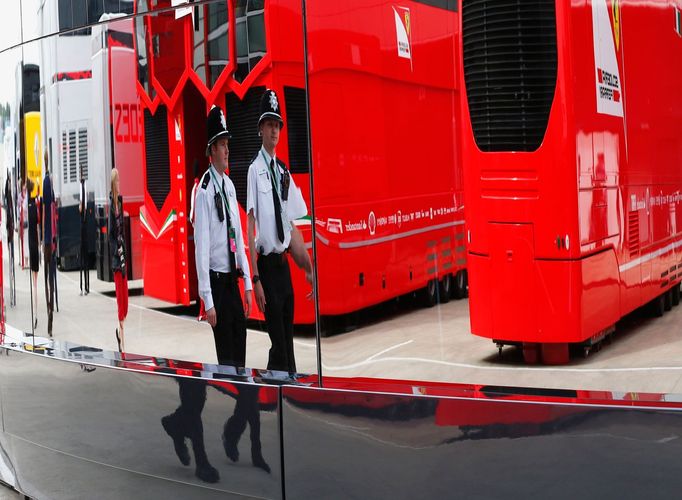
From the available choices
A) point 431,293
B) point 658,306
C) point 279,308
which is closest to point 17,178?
point 279,308

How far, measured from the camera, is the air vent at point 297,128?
3359 mm

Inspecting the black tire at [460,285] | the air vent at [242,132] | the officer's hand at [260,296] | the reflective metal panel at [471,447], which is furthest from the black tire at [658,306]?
the air vent at [242,132]

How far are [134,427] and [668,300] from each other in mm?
2084

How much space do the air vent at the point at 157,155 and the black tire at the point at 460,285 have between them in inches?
52.3

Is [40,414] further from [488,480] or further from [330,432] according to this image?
[488,480]

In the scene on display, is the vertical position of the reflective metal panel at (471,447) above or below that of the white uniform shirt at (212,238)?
below

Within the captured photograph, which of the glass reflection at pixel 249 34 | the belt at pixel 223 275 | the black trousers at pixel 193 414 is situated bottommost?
the black trousers at pixel 193 414

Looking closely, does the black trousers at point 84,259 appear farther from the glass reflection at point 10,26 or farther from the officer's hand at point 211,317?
the glass reflection at point 10,26

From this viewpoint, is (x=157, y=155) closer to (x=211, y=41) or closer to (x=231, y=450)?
(x=211, y=41)

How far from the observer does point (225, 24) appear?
358cm

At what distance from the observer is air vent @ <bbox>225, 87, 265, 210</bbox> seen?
349 centimetres

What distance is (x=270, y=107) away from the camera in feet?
11.3

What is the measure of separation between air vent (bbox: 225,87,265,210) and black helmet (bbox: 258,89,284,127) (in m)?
0.02

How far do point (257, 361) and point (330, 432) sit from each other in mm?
480
